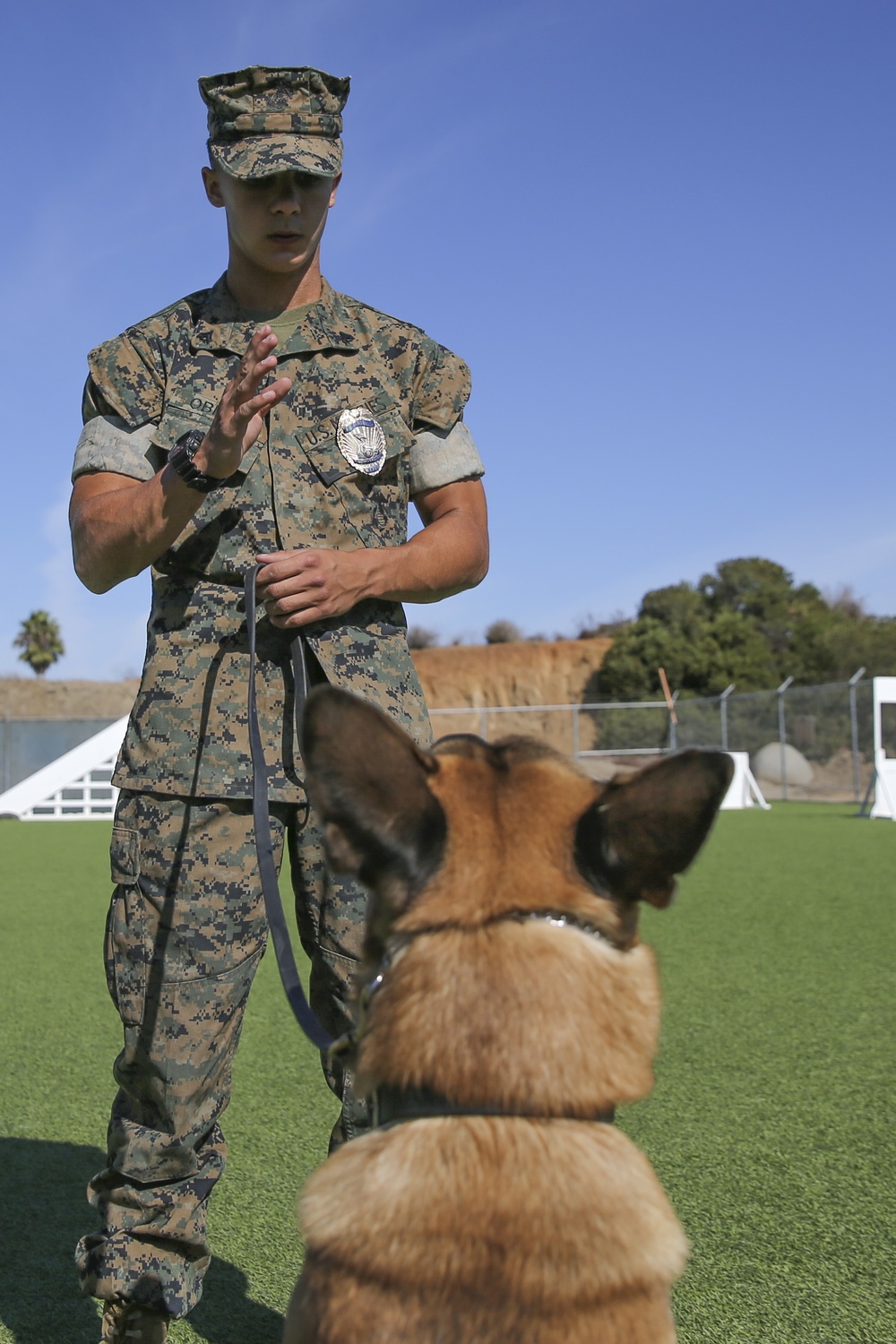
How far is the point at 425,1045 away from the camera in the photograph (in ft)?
4.95

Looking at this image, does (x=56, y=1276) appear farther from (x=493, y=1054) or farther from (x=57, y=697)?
(x=57, y=697)

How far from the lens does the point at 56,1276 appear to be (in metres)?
3.03

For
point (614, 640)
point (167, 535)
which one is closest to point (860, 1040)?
point (167, 535)

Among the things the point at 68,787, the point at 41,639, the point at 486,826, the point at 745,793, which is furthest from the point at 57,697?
the point at 486,826

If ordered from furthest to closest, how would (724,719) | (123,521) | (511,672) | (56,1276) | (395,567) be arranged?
(511,672)
(724,719)
(56,1276)
(395,567)
(123,521)

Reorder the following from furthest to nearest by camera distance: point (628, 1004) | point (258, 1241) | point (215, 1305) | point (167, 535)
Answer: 1. point (258, 1241)
2. point (215, 1305)
3. point (167, 535)
4. point (628, 1004)

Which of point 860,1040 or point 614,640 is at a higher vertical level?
point 614,640

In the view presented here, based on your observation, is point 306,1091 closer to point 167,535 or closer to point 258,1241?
point 258,1241

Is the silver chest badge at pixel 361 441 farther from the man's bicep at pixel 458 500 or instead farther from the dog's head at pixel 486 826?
the dog's head at pixel 486 826

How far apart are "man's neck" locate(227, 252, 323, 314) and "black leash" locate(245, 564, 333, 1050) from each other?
26.1 inches

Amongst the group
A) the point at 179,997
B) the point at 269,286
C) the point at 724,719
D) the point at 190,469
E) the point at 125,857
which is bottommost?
the point at 179,997

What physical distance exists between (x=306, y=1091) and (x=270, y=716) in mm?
2640

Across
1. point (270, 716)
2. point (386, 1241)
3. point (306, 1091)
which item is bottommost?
point (306, 1091)

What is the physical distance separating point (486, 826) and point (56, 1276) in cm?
220
